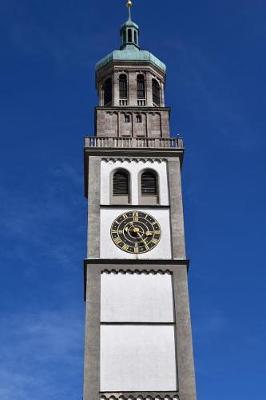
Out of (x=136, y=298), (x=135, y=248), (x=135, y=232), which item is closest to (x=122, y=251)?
(x=135, y=248)

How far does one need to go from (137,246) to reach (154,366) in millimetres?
6288

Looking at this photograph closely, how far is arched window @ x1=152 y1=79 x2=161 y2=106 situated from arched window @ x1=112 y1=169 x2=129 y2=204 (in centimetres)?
660

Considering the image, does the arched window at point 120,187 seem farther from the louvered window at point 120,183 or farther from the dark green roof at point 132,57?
the dark green roof at point 132,57

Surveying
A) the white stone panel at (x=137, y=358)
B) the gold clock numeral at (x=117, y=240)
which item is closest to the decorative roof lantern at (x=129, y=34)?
the gold clock numeral at (x=117, y=240)

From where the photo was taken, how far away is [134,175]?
45219 mm

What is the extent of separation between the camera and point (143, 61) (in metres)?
51.2

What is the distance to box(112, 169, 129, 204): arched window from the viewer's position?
4434 cm

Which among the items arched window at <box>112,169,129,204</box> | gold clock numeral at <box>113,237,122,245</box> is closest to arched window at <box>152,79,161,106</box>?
arched window at <box>112,169,129,204</box>

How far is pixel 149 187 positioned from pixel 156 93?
811cm

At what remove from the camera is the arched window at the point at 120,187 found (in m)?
44.3

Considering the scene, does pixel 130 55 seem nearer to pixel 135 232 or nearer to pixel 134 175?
pixel 134 175

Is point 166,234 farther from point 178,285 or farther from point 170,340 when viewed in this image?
point 170,340

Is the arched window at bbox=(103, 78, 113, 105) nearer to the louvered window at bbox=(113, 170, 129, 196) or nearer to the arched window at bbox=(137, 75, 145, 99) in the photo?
the arched window at bbox=(137, 75, 145, 99)

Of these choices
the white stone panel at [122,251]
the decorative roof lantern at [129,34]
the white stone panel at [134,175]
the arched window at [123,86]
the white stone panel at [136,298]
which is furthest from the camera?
the decorative roof lantern at [129,34]
